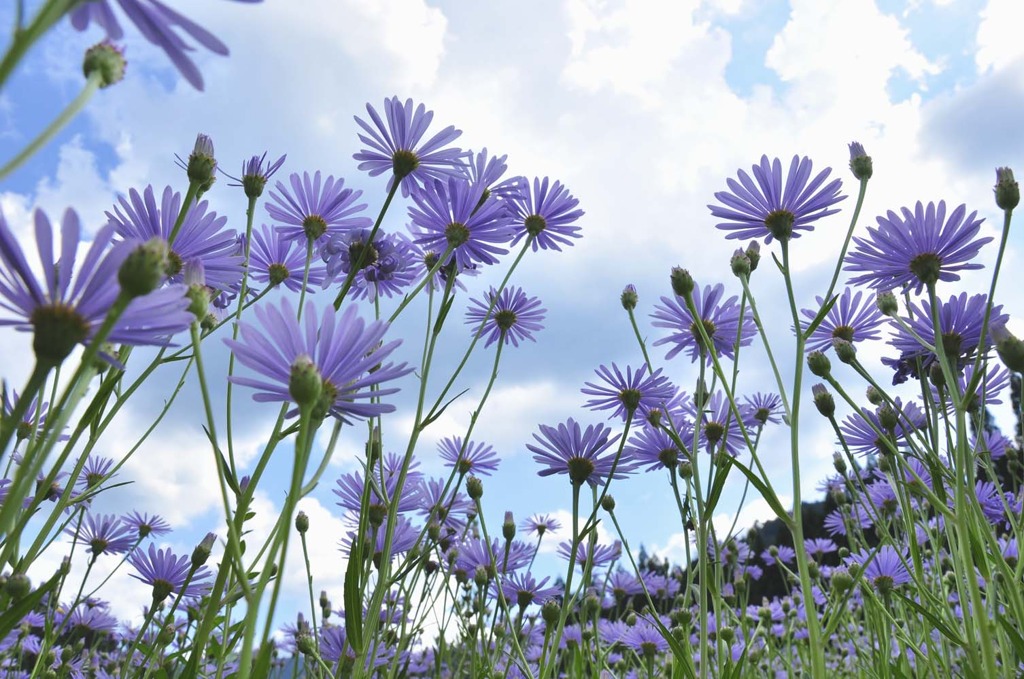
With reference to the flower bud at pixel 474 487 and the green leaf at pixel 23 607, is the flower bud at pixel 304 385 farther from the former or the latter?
the flower bud at pixel 474 487

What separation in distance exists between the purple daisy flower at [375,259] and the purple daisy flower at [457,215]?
94 mm

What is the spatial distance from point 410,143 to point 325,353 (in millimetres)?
1050

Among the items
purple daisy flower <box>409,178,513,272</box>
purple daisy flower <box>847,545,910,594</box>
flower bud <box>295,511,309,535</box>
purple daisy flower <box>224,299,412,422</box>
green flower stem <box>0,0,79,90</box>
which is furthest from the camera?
purple daisy flower <box>847,545,910,594</box>

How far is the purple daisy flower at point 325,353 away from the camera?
42.4 inches

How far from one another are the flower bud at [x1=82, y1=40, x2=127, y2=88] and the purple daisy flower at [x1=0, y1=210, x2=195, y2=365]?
0.65 ft

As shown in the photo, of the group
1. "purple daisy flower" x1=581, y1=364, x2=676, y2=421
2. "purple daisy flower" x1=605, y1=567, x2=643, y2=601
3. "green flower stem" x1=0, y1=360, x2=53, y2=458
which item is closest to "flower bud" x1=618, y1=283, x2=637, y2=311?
"purple daisy flower" x1=581, y1=364, x2=676, y2=421

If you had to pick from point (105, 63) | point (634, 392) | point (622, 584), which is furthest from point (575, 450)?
point (622, 584)

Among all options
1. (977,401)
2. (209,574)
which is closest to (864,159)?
(977,401)

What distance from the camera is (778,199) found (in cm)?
210

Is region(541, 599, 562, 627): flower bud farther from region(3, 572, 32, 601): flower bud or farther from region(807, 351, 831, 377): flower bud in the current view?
region(3, 572, 32, 601): flower bud

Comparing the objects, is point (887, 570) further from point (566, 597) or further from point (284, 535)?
point (284, 535)

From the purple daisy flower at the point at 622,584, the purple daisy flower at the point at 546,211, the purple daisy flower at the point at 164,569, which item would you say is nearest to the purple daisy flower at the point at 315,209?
the purple daisy flower at the point at 546,211

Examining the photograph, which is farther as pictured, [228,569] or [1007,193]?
[1007,193]

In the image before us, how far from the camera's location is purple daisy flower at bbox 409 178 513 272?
2.02 m
